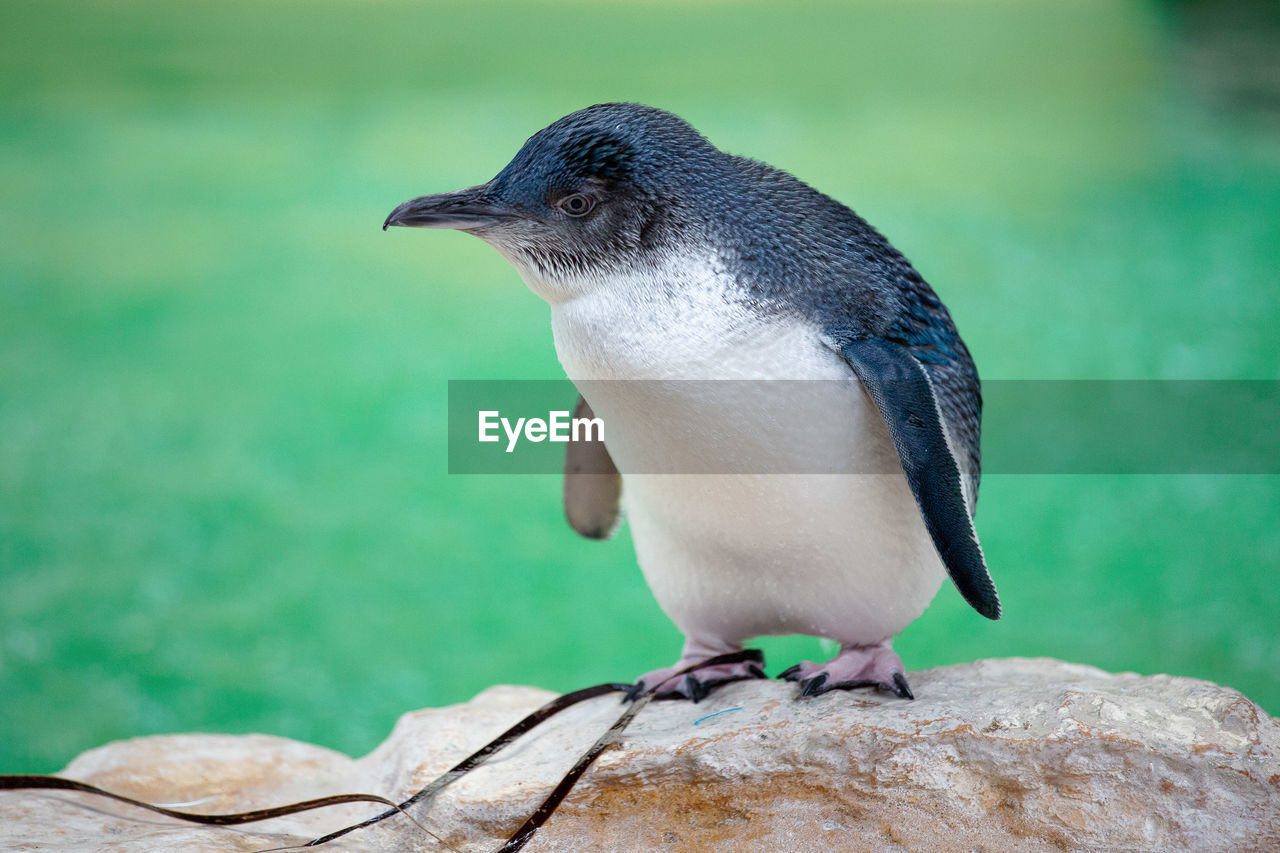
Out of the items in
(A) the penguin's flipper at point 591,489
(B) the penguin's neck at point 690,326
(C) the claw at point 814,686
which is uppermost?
(B) the penguin's neck at point 690,326

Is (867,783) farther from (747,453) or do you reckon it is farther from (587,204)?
(587,204)

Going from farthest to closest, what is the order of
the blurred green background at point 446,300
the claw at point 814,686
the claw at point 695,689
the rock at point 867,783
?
the blurred green background at point 446,300 → the claw at point 695,689 → the claw at point 814,686 → the rock at point 867,783

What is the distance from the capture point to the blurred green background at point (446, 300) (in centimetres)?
263

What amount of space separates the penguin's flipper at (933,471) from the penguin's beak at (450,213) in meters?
0.43

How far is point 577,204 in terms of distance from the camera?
1.18 meters

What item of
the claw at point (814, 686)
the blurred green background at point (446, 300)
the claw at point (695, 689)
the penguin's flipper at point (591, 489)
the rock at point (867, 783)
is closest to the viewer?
the rock at point (867, 783)

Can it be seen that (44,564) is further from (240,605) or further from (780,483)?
(780,483)

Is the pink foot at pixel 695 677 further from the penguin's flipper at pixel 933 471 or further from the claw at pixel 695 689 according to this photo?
the penguin's flipper at pixel 933 471

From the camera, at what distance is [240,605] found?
266 cm

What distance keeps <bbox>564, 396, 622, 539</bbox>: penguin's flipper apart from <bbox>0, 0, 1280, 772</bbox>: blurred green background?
1.08 meters

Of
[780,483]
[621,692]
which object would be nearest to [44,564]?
[621,692]

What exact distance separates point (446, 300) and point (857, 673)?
1.92 m

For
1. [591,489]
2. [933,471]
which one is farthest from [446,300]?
[933,471]

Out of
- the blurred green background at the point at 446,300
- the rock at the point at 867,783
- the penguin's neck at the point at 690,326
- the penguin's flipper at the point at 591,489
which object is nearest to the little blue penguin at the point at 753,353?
the penguin's neck at the point at 690,326
